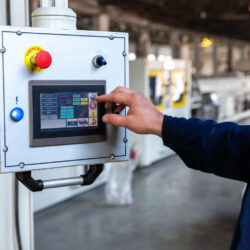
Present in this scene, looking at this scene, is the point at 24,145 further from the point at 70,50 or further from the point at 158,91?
the point at 158,91

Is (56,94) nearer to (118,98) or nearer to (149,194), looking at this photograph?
(118,98)

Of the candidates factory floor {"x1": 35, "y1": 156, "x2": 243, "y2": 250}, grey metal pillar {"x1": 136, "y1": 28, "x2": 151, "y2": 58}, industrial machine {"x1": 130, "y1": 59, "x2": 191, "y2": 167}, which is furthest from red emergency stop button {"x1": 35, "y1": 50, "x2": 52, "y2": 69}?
grey metal pillar {"x1": 136, "y1": 28, "x2": 151, "y2": 58}

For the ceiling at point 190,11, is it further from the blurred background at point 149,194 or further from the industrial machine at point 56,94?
the industrial machine at point 56,94

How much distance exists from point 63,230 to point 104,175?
1258 mm

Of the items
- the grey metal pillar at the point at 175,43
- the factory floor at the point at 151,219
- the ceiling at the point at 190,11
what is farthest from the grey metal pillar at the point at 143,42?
the factory floor at the point at 151,219

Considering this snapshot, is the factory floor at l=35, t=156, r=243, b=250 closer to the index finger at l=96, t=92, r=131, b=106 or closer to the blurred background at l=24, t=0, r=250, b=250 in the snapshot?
the blurred background at l=24, t=0, r=250, b=250

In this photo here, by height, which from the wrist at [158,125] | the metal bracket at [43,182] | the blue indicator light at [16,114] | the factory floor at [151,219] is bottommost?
the factory floor at [151,219]

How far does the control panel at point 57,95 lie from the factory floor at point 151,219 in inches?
76.3

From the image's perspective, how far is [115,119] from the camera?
0.92 meters

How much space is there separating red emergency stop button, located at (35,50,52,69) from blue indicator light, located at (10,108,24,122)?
0.11 metres

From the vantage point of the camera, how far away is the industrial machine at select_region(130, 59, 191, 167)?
15.9 ft

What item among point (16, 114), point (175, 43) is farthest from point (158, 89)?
point (175, 43)

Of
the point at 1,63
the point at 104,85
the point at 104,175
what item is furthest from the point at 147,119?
the point at 104,175

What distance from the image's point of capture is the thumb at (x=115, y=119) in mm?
903
